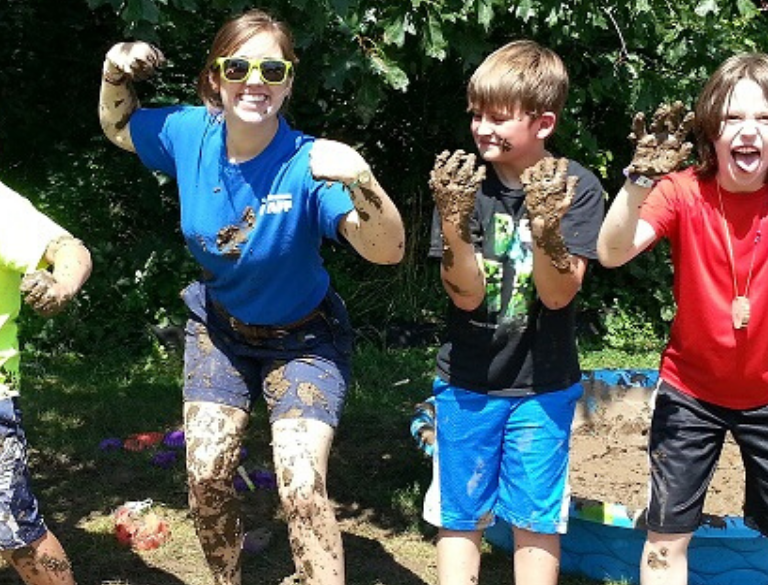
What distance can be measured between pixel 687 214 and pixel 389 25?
5.10 feet

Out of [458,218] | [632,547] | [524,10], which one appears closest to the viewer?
[458,218]

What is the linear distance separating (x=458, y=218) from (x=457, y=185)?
0.09 metres

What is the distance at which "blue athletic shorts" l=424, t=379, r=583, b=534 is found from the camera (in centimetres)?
323

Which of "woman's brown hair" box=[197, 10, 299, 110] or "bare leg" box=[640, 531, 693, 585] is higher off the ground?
"woman's brown hair" box=[197, 10, 299, 110]

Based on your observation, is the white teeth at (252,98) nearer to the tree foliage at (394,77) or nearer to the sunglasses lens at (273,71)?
the sunglasses lens at (273,71)

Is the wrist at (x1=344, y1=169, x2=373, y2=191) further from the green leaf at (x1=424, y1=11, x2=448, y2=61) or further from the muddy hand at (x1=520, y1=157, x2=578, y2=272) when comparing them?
the green leaf at (x1=424, y1=11, x2=448, y2=61)

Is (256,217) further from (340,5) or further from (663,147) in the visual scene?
(663,147)

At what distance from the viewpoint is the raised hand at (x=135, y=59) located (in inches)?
132

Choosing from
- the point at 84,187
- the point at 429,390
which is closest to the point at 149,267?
the point at 84,187

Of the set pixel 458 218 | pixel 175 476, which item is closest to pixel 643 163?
pixel 458 218

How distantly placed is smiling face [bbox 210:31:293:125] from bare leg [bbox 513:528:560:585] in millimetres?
1301

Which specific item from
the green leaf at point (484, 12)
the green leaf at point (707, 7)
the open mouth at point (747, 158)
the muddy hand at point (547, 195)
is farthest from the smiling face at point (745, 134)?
the green leaf at point (707, 7)

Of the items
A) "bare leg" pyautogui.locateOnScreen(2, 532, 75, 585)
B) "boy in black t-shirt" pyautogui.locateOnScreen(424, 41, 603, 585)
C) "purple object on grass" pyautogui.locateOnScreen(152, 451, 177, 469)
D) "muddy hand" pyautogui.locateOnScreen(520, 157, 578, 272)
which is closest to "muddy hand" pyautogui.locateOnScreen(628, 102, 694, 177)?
"muddy hand" pyautogui.locateOnScreen(520, 157, 578, 272)

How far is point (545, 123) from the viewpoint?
3168mm
